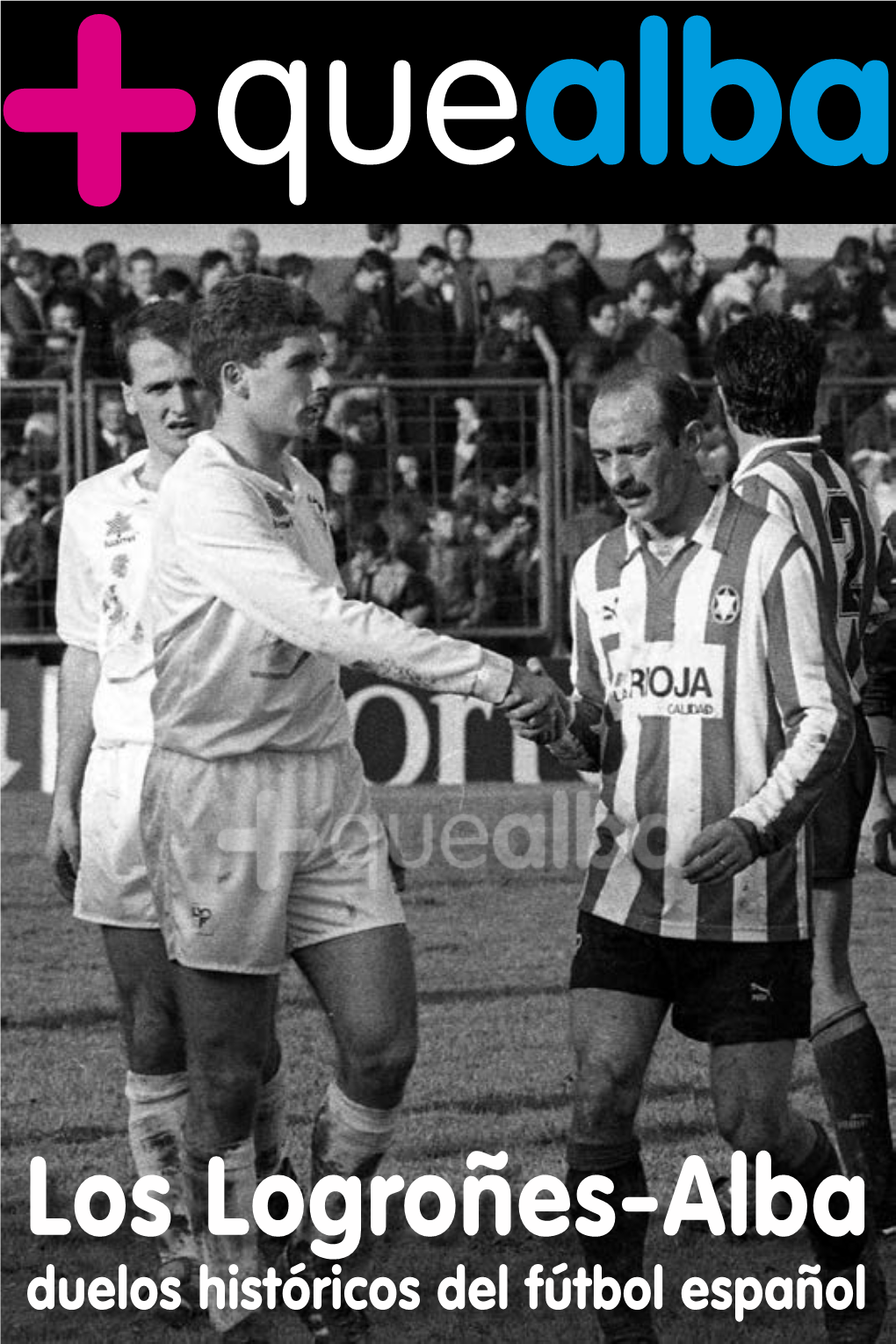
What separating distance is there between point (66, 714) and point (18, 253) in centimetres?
1090

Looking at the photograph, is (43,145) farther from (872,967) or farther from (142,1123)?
(142,1123)

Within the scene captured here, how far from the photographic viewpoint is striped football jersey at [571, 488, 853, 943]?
161 inches

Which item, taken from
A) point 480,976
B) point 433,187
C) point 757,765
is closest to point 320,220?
point 433,187

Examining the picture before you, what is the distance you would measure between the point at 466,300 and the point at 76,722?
10.4m

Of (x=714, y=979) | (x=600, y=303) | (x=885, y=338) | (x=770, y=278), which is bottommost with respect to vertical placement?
(x=714, y=979)

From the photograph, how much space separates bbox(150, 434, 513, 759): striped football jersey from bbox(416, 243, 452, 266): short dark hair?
1106 cm

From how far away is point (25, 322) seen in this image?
15.1 meters

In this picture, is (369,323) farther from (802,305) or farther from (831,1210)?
(831,1210)

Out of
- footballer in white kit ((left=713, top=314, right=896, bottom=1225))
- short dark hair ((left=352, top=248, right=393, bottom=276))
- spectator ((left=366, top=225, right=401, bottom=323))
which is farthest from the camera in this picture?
short dark hair ((left=352, top=248, right=393, bottom=276))

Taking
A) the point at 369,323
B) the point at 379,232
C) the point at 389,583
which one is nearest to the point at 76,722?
the point at 389,583

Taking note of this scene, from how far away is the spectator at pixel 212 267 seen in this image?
15.2 m


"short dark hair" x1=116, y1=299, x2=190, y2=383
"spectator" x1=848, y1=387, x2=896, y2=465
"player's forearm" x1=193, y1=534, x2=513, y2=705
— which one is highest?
"spectator" x1=848, y1=387, x2=896, y2=465

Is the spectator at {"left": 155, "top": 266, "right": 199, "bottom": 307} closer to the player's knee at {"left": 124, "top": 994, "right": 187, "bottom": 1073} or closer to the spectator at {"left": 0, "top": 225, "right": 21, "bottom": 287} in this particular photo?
the spectator at {"left": 0, "top": 225, "right": 21, "bottom": 287}

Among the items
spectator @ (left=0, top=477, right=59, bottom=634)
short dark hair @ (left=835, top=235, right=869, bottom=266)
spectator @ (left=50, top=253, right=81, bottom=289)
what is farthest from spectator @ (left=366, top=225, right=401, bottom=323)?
short dark hair @ (left=835, top=235, right=869, bottom=266)
